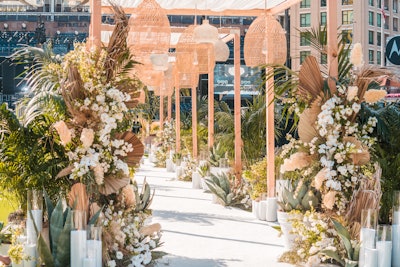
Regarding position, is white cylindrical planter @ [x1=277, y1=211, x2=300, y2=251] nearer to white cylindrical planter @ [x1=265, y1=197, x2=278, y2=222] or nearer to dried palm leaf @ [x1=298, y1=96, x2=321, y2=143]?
dried palm leaf @ [x1=298, y1=96, x2=321, y2=143]

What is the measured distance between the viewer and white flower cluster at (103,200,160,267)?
5.32 m

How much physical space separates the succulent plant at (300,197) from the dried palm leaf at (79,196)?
2.04m

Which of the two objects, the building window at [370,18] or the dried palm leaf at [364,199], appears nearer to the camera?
Answer: the dried palm leaf at [364,199]

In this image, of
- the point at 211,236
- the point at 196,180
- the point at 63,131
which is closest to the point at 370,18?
the point at 196,180

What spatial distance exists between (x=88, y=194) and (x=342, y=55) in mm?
2595

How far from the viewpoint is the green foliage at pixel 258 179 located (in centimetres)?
913

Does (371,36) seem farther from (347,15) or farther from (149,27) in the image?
(149,27)

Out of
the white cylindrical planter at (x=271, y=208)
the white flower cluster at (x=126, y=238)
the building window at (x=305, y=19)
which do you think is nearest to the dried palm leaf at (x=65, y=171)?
the white flower cluster at (x=126, y=238)

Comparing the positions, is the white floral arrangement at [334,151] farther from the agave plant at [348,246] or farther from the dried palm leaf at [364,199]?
the agave plant at [348,246]

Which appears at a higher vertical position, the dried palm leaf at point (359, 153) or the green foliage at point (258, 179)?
the dried palm leaf at point (359, 153)

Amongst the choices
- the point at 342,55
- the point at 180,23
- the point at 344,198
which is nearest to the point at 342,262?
the point at 344,198

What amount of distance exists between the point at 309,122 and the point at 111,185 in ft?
6.05

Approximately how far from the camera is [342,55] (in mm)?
5918

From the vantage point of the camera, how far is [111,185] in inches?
213
